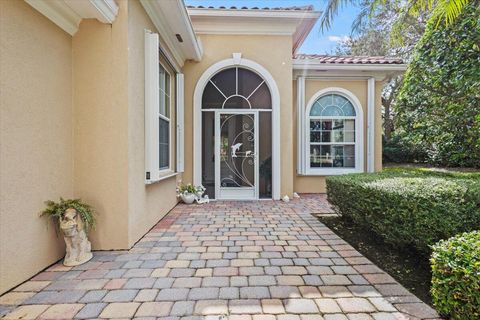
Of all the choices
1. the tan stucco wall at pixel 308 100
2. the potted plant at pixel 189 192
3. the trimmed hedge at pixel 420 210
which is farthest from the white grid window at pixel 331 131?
the trimmed hedge at pixel 420 210

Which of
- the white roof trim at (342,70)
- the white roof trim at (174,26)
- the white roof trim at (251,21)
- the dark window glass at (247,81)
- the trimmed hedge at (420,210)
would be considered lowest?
the trimmed hedge at (420,210)

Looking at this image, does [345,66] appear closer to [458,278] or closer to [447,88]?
[447,88]

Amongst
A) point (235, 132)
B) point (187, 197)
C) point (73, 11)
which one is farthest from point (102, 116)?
point (235, 132)

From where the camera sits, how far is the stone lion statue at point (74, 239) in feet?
10.3

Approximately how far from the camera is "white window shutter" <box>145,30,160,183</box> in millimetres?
4320

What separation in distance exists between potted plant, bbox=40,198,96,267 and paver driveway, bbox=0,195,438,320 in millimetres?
150

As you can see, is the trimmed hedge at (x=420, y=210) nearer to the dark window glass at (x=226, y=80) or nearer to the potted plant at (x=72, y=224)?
the potted plant at (x=72, y=224)

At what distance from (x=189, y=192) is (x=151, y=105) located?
10.2 ft

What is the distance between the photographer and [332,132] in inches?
340

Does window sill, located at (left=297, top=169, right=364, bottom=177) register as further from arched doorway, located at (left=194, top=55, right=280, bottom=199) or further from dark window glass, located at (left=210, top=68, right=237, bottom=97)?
dark window glass, located at (left=210, top=68, right=237, bottom=97)

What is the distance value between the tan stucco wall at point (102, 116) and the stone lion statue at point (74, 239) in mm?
352

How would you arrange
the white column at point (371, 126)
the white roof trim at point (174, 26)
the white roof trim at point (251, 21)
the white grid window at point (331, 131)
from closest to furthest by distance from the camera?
the white roof trim at point (174, 26) < the white roof trim at point (251, 21) < the white column at point (371, 126) < the white grid window at point (331, 131)

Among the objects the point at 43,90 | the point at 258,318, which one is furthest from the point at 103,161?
the point at 258,318

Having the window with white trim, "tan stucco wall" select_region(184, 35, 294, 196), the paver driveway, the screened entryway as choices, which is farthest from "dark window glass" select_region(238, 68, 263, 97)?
the paver driveway
